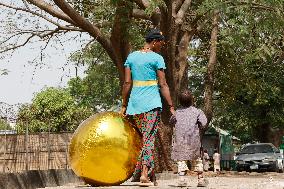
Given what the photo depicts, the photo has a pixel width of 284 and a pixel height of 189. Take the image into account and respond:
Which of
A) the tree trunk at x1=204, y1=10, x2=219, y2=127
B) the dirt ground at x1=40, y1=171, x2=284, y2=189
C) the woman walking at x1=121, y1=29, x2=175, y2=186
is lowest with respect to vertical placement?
the dirt ground at x1=40, y1=171, x2=284, y2=189

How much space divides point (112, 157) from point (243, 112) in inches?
1274

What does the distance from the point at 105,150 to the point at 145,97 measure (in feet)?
2.93

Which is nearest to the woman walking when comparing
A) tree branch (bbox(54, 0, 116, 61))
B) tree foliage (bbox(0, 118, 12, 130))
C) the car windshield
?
tree foliage (bbox(0, 118, 12, 130))

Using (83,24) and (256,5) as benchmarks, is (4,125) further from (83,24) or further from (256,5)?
(256,5)

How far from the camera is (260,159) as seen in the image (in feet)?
99.3

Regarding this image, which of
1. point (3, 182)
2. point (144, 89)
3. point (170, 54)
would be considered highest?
point (170, 54)

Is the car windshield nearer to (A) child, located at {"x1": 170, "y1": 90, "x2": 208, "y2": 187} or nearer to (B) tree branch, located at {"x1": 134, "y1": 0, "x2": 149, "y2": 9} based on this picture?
(B) tree branch, located at {"x1": 134, "y1": 0, "x2": 149, "y2": 9}

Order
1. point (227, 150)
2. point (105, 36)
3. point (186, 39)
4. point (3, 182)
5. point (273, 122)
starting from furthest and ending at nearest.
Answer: point (227, 150)
point (273, 122)
point (186, 39)
point (105, 36)
point (3, 182)

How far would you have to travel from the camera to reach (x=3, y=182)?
498 inches

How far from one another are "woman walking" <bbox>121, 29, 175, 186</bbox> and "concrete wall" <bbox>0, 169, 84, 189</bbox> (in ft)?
17.4

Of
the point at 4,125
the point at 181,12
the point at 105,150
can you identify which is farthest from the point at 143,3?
the point at 105,150

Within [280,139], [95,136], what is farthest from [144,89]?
[280,139]

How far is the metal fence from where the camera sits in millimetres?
14922

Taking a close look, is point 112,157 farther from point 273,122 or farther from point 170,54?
point 273,122
